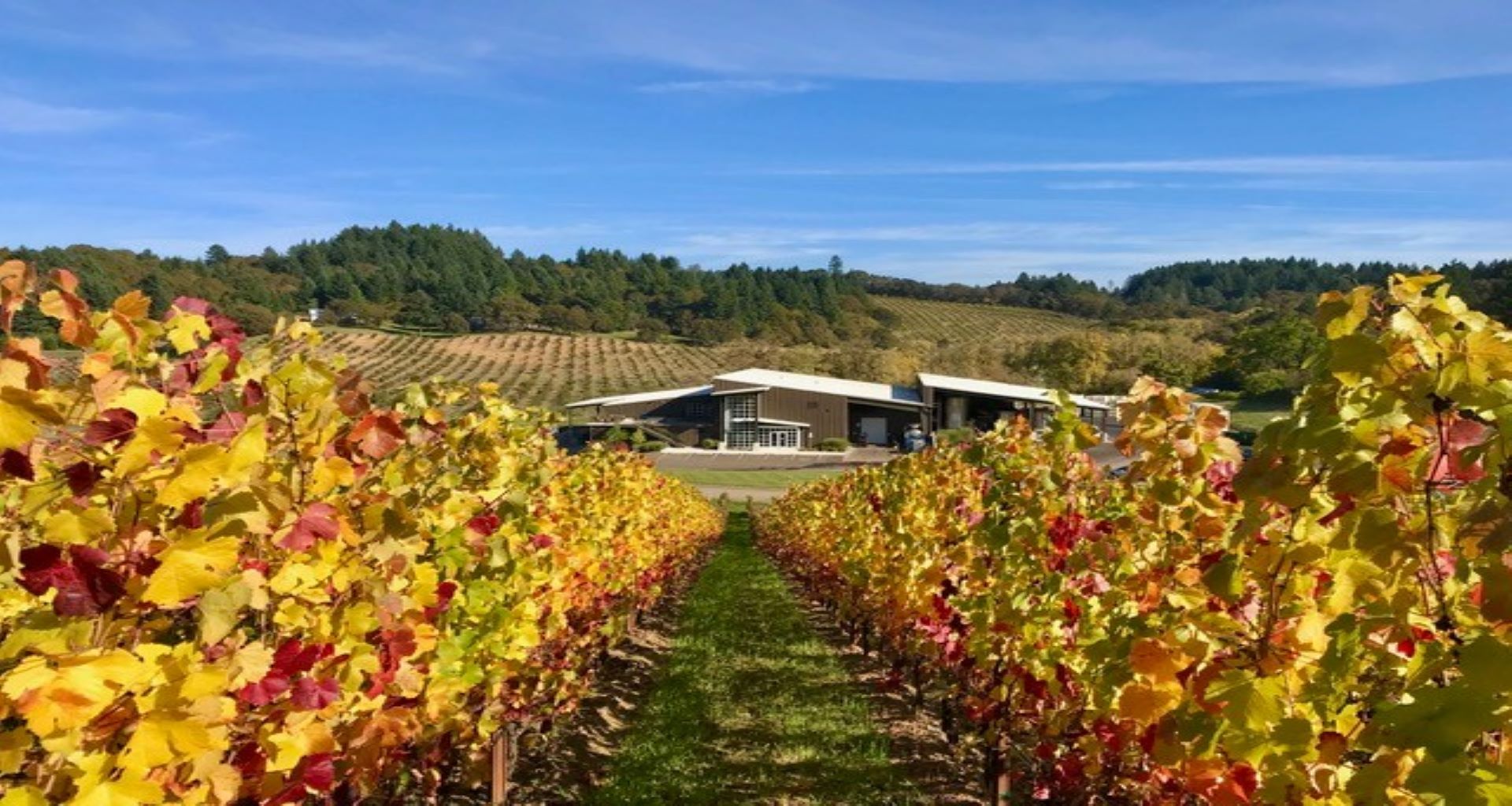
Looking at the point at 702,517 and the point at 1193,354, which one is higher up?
the point at 1193,354

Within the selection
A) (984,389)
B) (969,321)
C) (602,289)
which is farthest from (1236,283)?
(984,389)

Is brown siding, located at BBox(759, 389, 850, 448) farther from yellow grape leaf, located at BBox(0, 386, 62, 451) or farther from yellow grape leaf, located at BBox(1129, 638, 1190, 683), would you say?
yellow grape leaf, located at BBox(0, 386, 62, 451)

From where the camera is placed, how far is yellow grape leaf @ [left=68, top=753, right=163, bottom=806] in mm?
1564

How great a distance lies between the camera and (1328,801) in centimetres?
239

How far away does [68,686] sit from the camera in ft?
4.82

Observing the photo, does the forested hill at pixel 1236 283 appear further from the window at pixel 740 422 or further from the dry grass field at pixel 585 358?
the window at pixel 740 422

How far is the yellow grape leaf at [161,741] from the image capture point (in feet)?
5.28

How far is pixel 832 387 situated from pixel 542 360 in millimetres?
43696

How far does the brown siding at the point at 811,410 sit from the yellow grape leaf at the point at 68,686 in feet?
172

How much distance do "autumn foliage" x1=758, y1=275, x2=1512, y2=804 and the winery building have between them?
159ft

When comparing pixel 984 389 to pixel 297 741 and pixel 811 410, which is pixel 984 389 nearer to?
pixel 811 410

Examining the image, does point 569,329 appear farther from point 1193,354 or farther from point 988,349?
point 1193,354

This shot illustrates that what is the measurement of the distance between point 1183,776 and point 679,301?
129 meters

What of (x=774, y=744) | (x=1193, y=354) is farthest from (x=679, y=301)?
(x=774, y=744)
